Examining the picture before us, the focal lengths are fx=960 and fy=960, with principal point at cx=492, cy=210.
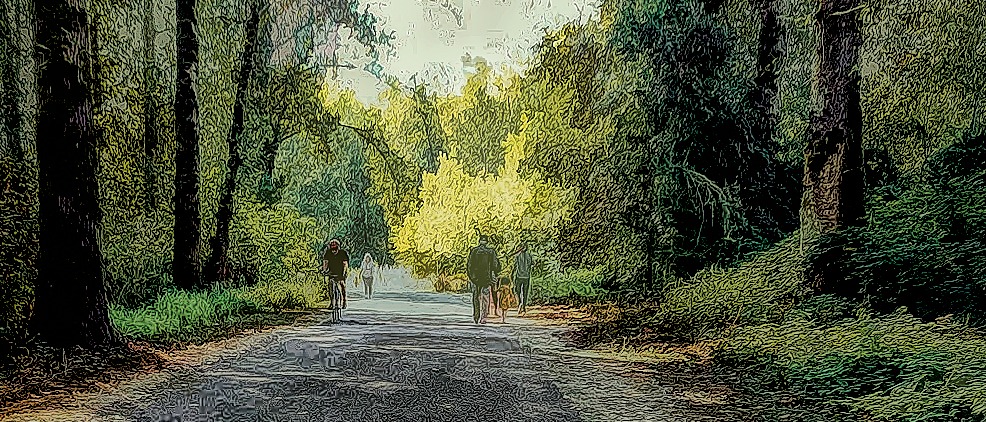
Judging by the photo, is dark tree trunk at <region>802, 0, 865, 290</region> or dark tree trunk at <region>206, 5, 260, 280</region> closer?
dark tree trunk at <region>802, 0, 865, 290</region>

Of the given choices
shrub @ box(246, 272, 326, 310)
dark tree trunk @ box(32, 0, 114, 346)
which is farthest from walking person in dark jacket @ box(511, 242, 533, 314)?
dark tree trunk @ box(32, 0, 114, 346)

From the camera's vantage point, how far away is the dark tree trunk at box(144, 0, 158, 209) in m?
16.2

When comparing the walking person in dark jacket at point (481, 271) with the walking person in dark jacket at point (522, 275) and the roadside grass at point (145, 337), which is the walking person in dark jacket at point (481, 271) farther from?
the roadside grass at point (145, 337)

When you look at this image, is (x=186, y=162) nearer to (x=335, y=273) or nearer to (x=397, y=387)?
(x=335, y=273)

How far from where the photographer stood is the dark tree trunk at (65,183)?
1042 cm

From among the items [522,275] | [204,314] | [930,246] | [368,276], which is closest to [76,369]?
[204,314]

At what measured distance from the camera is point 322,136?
21.3 meters

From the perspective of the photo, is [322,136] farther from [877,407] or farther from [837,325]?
[877,407]

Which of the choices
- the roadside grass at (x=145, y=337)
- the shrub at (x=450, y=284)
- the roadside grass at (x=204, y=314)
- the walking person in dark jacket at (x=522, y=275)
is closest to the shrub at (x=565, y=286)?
the walking person in dark jacket at (x=522, y=275)

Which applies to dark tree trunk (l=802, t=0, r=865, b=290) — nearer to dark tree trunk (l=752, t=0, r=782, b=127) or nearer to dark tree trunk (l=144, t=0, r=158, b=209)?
dark tree trunk (l=752, t=0, r=782, b=127)

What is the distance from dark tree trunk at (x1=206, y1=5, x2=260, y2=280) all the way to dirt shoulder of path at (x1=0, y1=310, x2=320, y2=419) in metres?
7.43

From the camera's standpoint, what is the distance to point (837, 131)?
488 inches

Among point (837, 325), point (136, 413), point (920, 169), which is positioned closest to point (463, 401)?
point (136, 413)

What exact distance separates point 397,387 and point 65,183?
453 cm
